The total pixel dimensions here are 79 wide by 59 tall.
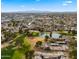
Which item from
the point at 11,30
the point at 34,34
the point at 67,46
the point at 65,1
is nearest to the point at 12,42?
the point at 11,30

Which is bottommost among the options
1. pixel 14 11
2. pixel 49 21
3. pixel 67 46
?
pixel 67 46

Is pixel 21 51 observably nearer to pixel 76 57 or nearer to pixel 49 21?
pixel 49 21

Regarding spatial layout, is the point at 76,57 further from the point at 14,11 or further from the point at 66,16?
the point at 14,11

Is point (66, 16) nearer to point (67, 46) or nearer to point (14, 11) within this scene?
point (67, 46)

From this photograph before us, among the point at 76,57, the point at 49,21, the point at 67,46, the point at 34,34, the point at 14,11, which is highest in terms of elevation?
the point at 14,11

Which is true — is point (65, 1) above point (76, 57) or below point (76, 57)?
above

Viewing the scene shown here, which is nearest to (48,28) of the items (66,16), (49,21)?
(49,21)

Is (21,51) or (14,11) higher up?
(14,11)
